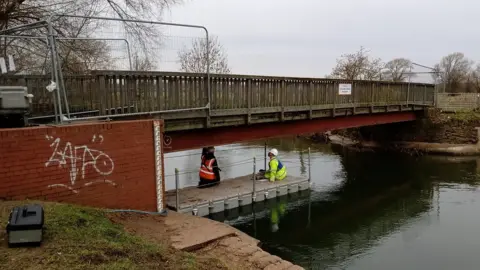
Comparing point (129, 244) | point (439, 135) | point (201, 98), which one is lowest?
point (439, 135)

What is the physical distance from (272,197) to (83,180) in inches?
356

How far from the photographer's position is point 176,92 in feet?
37.9

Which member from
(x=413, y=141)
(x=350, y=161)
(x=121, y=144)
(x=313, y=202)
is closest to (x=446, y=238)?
(x=313, y=202)

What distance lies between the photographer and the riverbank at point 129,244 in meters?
5.18

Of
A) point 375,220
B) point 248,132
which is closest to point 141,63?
point 248,132

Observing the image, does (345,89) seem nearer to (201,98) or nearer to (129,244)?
(201,98)

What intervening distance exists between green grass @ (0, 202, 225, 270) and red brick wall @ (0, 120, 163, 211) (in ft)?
2.17

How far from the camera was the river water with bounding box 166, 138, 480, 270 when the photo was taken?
37.7 feet

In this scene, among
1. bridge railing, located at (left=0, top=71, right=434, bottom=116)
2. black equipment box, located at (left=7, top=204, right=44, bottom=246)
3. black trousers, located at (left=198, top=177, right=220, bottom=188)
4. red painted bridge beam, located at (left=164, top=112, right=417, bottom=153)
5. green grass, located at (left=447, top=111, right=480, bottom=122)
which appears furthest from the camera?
green grass, located at (left=447, top=111, right=480, bottom=122)

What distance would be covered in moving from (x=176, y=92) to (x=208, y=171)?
183 inches

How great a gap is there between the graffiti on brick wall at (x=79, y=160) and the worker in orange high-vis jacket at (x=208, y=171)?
253 inches

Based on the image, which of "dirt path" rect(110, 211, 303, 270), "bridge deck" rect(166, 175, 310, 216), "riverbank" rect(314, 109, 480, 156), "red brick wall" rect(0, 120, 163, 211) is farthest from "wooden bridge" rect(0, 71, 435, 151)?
"riverbank" rect(314, 109, 480, 156)

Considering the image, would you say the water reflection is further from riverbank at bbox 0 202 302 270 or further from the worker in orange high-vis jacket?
riverbank at bbox 0 202 302 270

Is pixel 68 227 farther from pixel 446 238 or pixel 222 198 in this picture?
pixel 446 238
